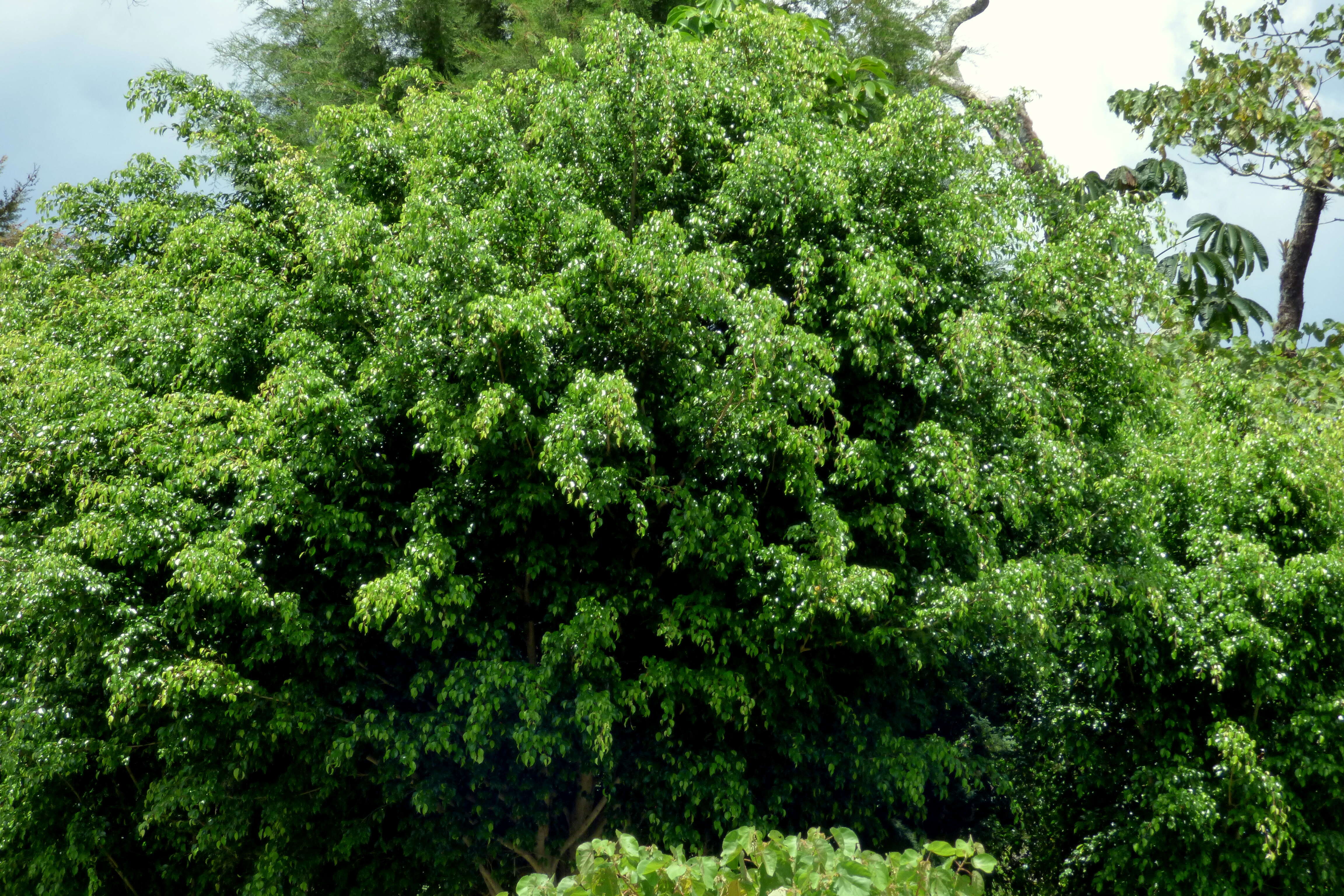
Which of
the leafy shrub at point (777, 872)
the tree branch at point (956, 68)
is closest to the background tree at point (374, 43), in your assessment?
the tree branch at point (956, 68)

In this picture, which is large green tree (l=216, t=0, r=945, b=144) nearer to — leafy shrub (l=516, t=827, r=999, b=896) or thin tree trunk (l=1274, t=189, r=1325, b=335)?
thin tree trunk (l=1274, t=189, r=1325, b=335)

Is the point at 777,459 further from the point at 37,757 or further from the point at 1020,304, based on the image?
the point at 37,757

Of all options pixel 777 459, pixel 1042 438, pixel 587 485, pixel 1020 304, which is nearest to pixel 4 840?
pixel 587 485

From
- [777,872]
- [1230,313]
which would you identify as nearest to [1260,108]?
[1230,313]

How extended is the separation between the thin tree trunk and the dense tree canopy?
12.1 m

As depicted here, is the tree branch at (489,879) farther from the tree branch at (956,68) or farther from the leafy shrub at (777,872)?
the tree branch at (956,68)

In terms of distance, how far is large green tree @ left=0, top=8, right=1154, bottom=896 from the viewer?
29.2 ft

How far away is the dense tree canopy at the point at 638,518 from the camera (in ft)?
29.4

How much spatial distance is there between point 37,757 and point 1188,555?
10.9 m

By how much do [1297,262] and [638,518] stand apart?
61.0 ft

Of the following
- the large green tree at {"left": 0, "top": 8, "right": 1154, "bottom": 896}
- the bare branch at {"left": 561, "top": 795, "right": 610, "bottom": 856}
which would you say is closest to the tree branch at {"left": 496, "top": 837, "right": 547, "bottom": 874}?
the large green tree at {"left": 0, "top": 8, "right": 1154, "bottom": 896}

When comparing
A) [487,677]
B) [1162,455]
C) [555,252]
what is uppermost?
[555,252]

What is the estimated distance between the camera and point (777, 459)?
9570 millimetres

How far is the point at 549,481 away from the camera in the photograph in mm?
9164
